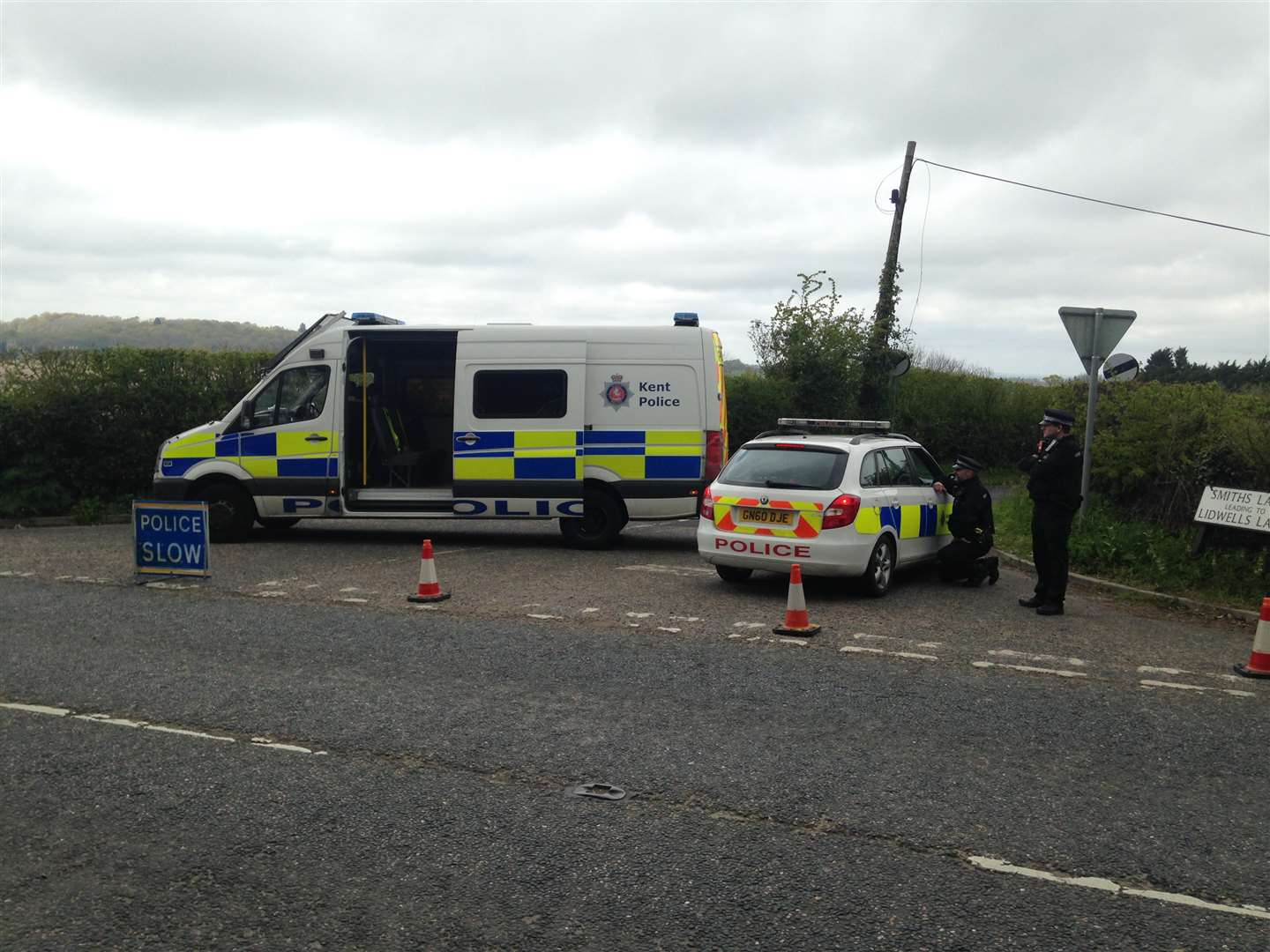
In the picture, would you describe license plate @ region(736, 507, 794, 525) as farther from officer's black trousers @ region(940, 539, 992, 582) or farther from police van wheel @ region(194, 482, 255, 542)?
police van wheel @ region(194, 482, 255, 542)

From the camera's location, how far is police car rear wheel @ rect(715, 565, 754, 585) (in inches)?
446

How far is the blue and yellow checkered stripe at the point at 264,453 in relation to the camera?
1419 centimetres

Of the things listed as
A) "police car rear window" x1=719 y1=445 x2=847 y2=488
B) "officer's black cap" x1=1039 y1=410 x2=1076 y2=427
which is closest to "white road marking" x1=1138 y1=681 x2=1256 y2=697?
"officer's black cap" x1=1039 y1=410 x2=1076 y2=427

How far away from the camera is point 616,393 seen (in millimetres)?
13836

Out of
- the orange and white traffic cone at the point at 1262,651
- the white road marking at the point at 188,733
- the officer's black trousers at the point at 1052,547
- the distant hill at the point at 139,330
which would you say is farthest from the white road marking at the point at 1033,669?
the distant hill at the point at 139,330

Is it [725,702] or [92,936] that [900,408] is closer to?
Answer: [725,702]

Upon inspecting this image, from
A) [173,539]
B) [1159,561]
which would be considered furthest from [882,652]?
[173,539]

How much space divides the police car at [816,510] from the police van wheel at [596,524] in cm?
285

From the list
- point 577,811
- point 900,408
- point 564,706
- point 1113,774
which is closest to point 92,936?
point 577,811

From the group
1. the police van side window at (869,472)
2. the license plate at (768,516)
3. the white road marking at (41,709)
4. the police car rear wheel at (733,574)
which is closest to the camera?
the white road marking at (41,709)

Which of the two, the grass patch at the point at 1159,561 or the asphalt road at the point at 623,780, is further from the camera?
the grass patch at the point at 1159,561

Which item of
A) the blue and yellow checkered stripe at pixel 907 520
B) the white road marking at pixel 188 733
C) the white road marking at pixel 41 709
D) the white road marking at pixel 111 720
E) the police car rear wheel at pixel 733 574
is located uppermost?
the blue and yellow checkered stripe at pixel 907 520

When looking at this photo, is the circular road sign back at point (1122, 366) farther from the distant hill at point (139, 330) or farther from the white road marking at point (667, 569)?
the distant hill at point (139, 330)

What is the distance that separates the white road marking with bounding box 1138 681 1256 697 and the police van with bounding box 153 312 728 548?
6826mm
